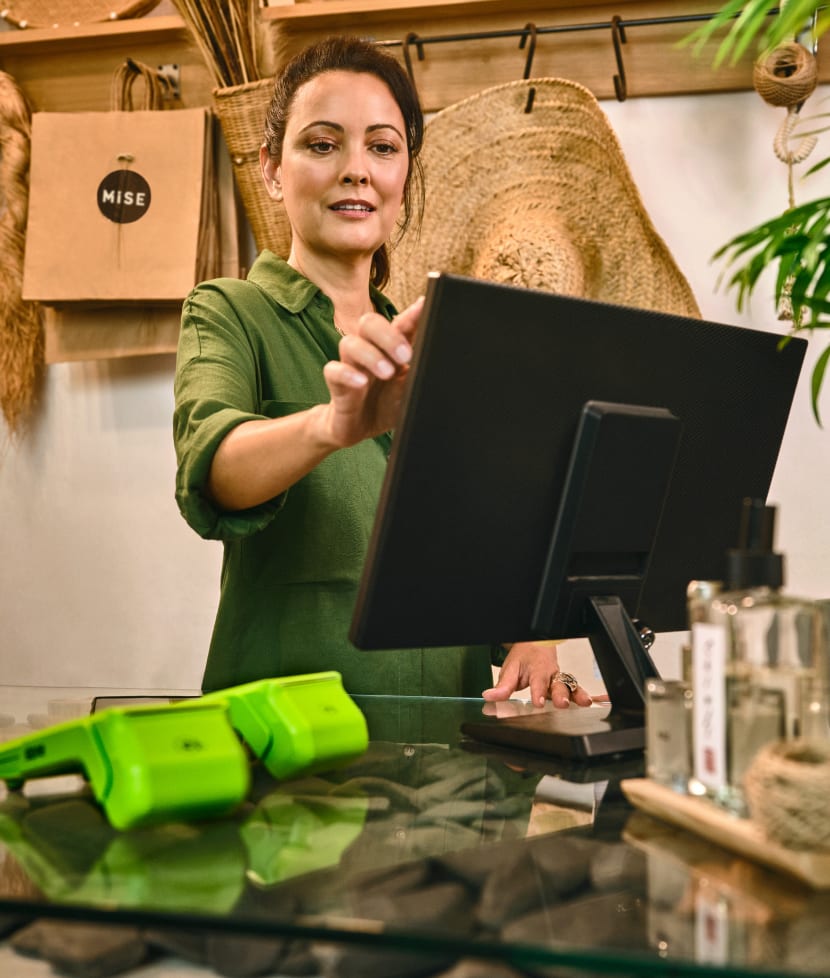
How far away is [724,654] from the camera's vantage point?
62cm

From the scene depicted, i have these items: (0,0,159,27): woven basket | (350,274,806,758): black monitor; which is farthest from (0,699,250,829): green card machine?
(0,0,159,27): woven basket

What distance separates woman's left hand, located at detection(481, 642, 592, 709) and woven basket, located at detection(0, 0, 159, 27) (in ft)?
5.67

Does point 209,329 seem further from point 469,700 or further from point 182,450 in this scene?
point 469,700

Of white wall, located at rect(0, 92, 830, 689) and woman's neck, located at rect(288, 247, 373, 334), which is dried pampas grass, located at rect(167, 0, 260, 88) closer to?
white wall, located at rect(0, 92, 830, 689)

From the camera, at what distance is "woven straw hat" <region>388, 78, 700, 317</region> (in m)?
2.01

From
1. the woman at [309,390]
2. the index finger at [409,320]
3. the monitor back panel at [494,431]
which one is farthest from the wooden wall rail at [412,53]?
the index finger at [409,320]

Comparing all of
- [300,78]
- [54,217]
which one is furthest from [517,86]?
[54,217]

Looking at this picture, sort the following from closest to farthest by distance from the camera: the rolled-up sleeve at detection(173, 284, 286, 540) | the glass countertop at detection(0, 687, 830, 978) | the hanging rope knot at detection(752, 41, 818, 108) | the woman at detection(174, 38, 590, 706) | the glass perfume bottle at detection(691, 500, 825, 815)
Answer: the glass countertop at detection(0, 687, 830, 978) → the glass perfume bottle at detection(691, 500, 825, 815) → the rolled-up sleeve at detection(173, 284, 286, 540) → the woman at detection(174, 38, 590, 706) → the hanging rope knot at detection(752, 41, 818, 108)

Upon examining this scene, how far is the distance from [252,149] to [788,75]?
0.97 metres

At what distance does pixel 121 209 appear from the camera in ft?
7.39

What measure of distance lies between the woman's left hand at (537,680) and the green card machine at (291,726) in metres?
0.37

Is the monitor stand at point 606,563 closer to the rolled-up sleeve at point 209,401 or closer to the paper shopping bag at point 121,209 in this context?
the rolled-up sleeve at point 209,401

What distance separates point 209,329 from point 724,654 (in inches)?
32.8

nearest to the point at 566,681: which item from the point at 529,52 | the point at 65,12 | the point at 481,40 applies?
the point at 529,52
